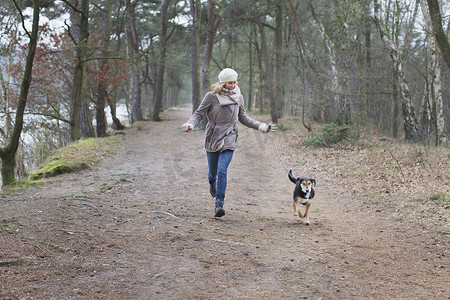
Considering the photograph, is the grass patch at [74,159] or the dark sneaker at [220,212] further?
the grass patch at [74,159]

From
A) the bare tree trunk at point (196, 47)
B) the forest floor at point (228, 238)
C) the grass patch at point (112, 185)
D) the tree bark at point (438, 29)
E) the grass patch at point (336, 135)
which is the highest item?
the bare tree trunk at point (196, 47)

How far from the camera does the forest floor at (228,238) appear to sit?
3.39m

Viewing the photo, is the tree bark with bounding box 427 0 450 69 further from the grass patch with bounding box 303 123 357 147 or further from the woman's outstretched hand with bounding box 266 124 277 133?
the grass patch with bounding box 303 123 357 147

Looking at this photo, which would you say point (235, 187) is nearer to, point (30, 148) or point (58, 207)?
point (58, 207)

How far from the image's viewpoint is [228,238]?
16.0 feet

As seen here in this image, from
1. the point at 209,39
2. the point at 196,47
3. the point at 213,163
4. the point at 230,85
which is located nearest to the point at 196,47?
the point at 196,47

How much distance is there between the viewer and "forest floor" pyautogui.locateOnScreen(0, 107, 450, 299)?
3.39 m

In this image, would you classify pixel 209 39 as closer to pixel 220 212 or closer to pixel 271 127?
pixel 271 127

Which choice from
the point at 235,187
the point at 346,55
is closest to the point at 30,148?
the point at 235,187

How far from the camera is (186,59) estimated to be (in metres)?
37.3

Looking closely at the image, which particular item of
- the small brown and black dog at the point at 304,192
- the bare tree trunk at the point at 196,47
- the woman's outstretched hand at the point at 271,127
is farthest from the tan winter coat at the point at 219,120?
the bare tree trunk at the point at 196,47

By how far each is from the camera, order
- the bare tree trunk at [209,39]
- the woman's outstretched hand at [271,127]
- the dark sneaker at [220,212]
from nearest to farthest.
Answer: the dark sneaker at [220,212] → the woman's outstretched hand at [271,127] → the bare tree trunk at [209,39]

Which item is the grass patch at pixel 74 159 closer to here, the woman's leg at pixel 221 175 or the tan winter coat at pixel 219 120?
the tan winter coat at pixel 219 120

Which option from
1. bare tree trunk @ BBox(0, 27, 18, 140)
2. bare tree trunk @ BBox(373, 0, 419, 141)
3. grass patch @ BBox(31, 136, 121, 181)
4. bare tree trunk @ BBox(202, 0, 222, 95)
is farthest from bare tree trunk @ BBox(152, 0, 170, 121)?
bare tree trunk @ BBox(373, 0, 419, 141)
